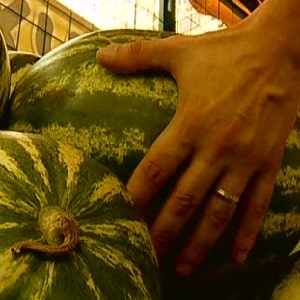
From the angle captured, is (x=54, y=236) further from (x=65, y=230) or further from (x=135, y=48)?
(x=135, y=48)

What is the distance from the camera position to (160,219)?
783 millimetres

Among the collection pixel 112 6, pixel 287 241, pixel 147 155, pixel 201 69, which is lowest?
pixel 287 241

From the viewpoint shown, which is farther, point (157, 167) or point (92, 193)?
point (157, 167)

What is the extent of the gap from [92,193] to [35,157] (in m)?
0.06

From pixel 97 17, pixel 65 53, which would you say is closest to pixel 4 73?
pixel 65 53

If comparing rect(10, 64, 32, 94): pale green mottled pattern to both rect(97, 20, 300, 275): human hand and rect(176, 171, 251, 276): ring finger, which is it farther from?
rect(176, 171, 251, 276): ring finger

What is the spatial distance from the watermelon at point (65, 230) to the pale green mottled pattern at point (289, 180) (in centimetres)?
30

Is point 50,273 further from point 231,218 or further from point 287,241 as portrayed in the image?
point 287,241

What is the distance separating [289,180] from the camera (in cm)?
89

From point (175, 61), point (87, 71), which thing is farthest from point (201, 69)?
point (87, 71)

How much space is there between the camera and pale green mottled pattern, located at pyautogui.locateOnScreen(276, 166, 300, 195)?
89cm

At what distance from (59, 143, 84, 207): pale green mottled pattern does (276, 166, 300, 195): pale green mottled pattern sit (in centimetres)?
32

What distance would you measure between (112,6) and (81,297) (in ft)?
7.55

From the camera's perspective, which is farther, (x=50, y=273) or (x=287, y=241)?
(x=287, y=241)
